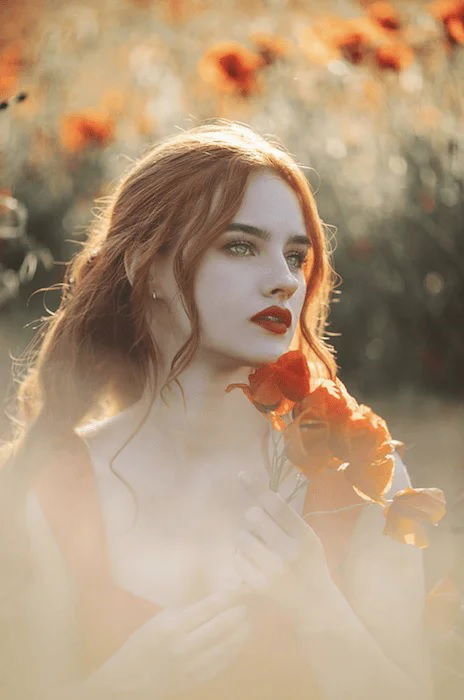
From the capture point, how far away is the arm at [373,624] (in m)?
1.13

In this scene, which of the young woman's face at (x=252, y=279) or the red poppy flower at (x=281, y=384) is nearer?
the red poppy flower at (x=281, y=384)

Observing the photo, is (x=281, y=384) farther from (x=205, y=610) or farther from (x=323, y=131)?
(x=323, y=131)

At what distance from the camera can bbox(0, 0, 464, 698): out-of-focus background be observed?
2184 mm

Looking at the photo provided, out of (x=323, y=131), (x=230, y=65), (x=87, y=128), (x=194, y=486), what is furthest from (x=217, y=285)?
(x=323, y=131)

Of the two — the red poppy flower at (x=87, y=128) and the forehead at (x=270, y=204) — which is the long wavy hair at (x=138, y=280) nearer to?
Answer: the forehead at (x=270, y=204)

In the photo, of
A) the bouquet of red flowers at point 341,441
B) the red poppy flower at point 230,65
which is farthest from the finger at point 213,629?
the red poppy flower at point 230,65

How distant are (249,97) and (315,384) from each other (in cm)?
141

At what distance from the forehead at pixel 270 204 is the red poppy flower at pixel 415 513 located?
0.41m

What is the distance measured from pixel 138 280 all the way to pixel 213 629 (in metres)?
0.49

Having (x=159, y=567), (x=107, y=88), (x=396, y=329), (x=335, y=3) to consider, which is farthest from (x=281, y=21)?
(x=159, y=567)

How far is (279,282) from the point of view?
1223mm

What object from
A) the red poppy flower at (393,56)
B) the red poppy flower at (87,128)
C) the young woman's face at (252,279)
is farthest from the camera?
the red poppy flower at (87,128)

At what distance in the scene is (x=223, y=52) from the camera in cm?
217

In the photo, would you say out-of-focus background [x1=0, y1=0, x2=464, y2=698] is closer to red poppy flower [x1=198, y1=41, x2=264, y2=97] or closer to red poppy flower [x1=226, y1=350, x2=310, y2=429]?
red poppy flower [x1=198, y1=41, x2=264, y2=97]
